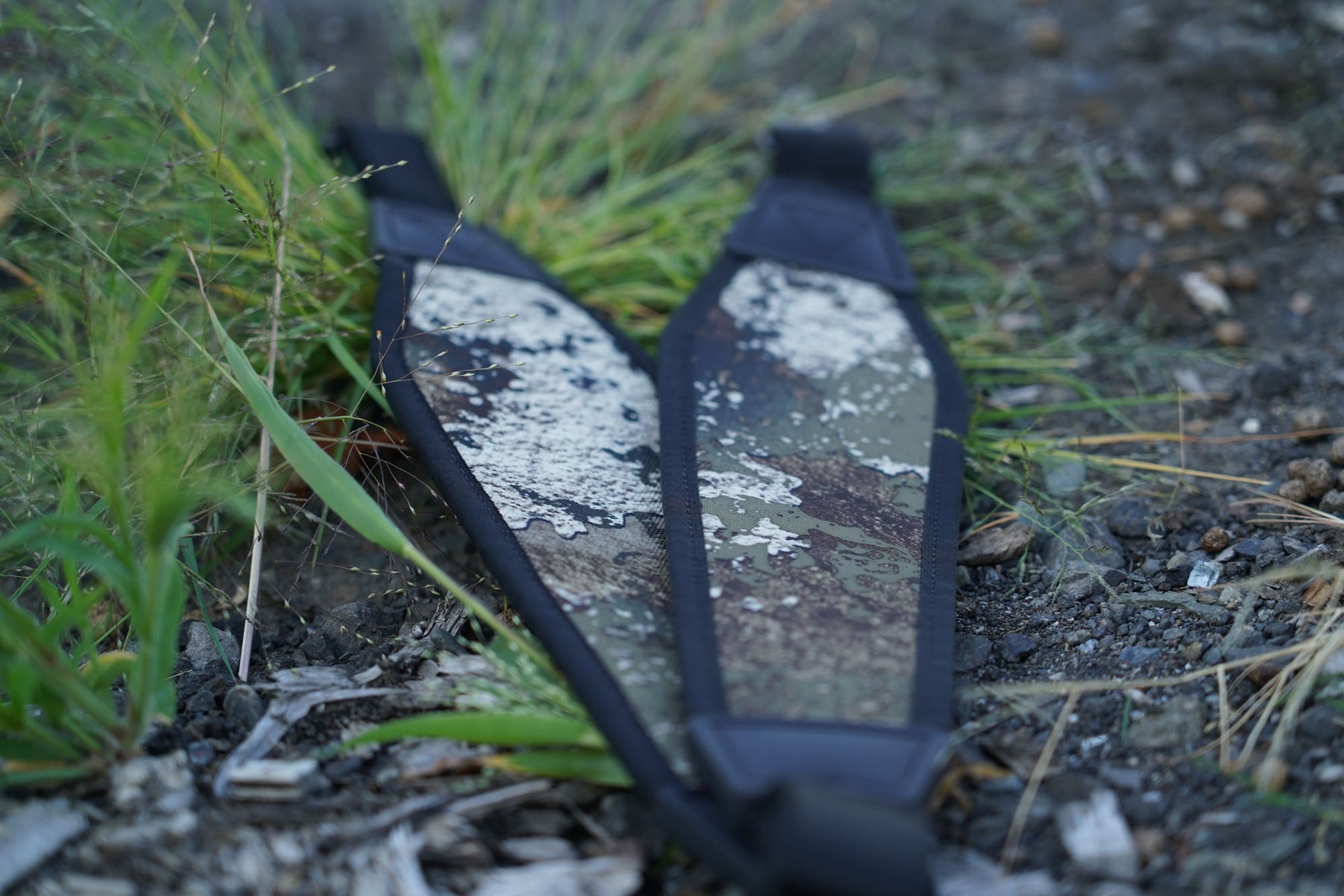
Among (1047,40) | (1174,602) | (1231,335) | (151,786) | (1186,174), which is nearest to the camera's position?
(151,786)

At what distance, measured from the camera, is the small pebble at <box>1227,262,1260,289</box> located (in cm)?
183

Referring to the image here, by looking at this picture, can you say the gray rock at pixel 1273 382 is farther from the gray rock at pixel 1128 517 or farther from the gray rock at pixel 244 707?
the gray rock at pixel 244 707

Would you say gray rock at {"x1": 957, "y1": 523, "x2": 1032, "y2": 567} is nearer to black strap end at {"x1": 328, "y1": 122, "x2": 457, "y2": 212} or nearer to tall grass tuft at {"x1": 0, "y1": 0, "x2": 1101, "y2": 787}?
tall grass tuft at {"x1": 0, "y1": 0, "x2": 1101, "y2": 787}

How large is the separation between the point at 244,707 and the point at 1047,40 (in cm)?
221

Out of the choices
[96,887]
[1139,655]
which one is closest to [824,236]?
[1139,655]

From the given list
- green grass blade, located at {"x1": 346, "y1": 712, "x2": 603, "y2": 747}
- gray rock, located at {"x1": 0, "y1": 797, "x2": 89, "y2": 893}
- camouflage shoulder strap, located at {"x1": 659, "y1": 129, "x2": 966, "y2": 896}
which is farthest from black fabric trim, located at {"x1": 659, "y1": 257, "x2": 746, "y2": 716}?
gray rock, located at {"x1": 0, "y1": 797, "x2": 89, "y2": 893}

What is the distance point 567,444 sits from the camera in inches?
54.1

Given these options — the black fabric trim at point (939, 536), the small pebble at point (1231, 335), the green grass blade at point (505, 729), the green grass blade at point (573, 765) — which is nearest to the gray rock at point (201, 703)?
the green grass blade at point (505, 729)

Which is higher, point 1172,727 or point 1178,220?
point 1178,220

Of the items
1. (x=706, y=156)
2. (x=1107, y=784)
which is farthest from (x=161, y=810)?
(x=706, y=156)

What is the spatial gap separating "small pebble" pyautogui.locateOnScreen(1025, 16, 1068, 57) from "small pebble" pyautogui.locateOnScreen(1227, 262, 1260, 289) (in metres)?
0.85

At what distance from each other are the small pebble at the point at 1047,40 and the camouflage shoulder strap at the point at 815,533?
868mm

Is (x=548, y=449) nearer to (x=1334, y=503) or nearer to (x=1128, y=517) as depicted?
(x=1128, y=517)

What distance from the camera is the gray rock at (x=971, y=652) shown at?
1.22m
